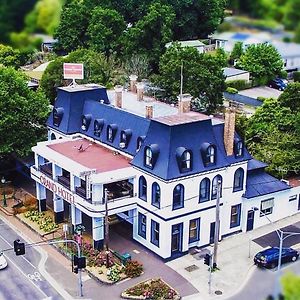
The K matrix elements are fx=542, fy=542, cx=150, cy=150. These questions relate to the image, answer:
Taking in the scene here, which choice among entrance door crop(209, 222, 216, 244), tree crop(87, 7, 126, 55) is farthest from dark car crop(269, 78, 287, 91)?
entrance door crop(209, 222, 216, 244)

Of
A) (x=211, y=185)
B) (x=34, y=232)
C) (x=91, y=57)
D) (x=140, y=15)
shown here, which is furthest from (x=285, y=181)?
(x=140, y=15)

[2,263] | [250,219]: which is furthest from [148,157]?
[2,263]

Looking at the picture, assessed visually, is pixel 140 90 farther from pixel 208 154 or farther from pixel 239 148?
pixel 208 154

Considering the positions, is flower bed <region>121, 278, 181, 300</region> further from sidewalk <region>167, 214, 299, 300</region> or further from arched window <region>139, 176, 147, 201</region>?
→ arched window <region>139, 176, 147, 201</region>

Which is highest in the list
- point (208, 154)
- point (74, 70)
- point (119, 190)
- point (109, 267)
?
point (74, 70)

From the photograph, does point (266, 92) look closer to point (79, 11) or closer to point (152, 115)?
point (79, 11)

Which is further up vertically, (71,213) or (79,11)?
(79,11)
